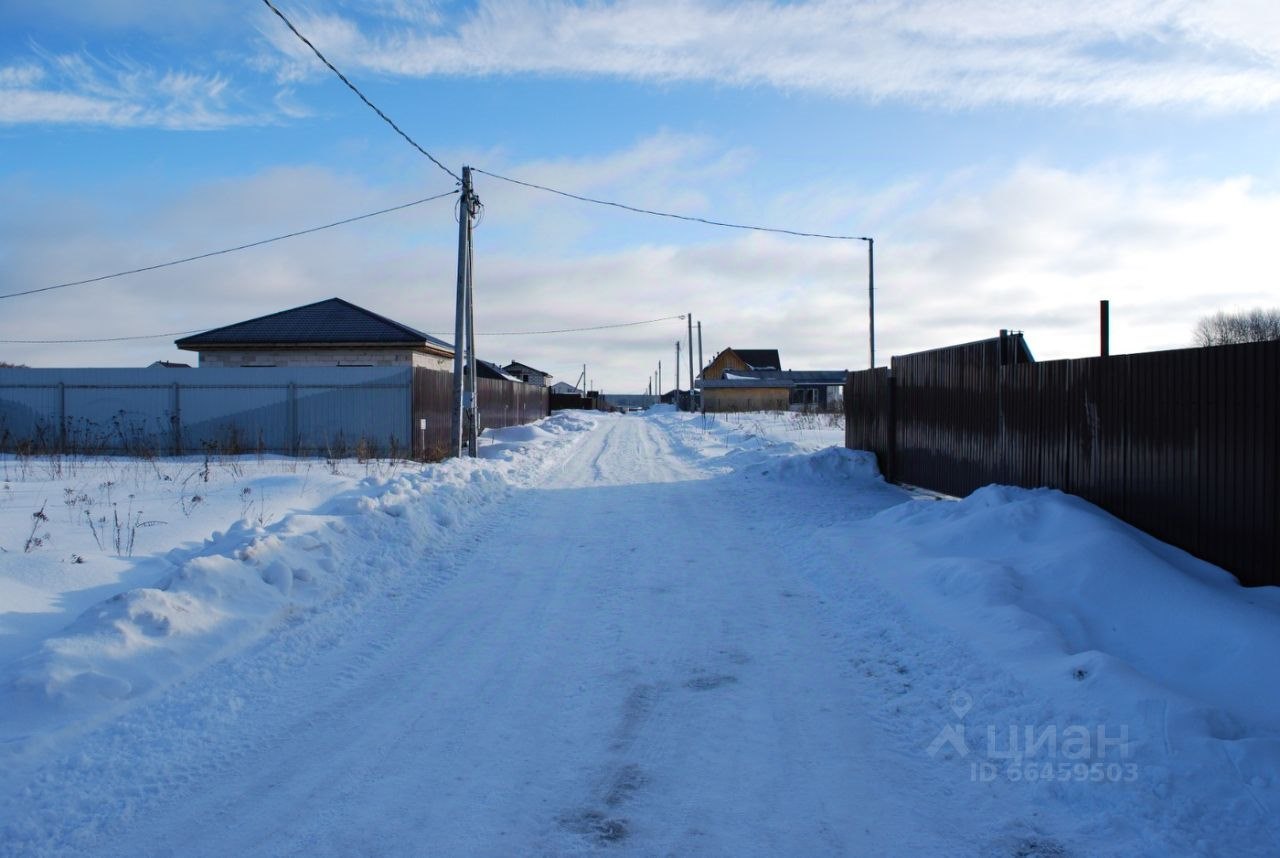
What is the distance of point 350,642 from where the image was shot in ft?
20.9

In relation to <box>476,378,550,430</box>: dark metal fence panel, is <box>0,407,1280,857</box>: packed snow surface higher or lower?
lower

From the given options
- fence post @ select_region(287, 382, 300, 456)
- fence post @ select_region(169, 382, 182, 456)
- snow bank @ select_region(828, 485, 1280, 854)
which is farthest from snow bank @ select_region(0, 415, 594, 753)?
fence post @ select_region(169, 382, 182, 456)

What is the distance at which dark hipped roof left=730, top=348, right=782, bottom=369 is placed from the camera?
119475 millimetres

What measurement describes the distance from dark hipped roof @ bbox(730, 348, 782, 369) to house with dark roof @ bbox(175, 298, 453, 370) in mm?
90861

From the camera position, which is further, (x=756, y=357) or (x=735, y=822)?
(x=756, y=357)

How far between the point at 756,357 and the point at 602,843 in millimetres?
119017

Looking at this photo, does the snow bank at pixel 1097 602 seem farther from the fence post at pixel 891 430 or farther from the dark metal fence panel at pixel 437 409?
the dark metal fence panel at pixel 437 409

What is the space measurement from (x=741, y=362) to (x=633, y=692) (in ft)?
345

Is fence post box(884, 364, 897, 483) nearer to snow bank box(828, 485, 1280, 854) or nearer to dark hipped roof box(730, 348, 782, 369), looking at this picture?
snow bank box(828, 485, 1280, 854)

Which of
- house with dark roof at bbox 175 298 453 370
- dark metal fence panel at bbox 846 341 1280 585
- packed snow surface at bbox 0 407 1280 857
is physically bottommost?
packed snow surface at bbox 0 407 1280 857

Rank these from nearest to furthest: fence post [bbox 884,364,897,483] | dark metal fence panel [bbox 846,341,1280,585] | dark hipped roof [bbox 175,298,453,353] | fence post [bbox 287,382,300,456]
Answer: dark metal fence panel [bbox 846,341,1280,585] < fence post [bbox 884,364,897,483] < fence post [bbox 287,382,300,456] < dark hipped roof [bbox 175,298,453,353]

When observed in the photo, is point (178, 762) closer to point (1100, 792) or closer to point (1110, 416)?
point (1100, 792)

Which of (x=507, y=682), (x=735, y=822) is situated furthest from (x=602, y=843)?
(x=507, y=682)

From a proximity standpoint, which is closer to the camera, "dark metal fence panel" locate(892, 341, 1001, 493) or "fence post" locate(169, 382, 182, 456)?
"dark metal fence panel" locate(892, 341, 1001, 493)
